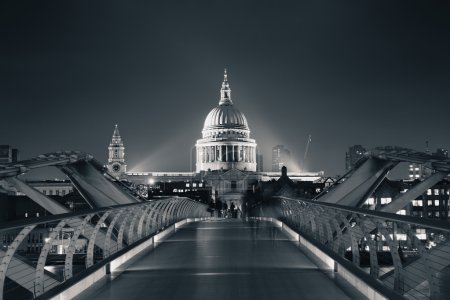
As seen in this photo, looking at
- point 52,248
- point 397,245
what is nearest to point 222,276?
point 52,248

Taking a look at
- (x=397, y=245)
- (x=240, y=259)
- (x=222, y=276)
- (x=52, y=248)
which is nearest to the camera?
(x=397, y=245)

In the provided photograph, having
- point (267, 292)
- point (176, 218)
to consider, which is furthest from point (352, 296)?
point (176, 218)

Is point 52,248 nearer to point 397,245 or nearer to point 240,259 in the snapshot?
point 240,259

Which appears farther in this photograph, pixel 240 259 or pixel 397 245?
pixel 240 259

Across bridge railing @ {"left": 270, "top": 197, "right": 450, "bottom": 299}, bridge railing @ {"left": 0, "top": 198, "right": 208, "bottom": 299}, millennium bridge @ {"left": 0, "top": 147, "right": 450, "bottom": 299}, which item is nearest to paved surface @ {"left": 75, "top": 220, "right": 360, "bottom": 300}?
millennium bridge @ {"left": 0, "top": 147, "right": 450, "bottom": 299}

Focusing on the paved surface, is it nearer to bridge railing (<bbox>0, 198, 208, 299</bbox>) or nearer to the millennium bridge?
the millennium bridge

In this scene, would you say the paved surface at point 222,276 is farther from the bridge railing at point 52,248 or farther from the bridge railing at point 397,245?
the bridge railing at point 397,245

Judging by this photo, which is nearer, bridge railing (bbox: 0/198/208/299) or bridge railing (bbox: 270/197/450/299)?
bridge railing (bbox: 270/197/450/299)

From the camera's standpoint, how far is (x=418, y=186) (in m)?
20.7

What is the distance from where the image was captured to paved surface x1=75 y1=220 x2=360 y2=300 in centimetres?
938

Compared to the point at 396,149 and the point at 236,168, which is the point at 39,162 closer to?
the point at 396,149

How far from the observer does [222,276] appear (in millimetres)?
11086

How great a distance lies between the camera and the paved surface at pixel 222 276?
30.8 feet

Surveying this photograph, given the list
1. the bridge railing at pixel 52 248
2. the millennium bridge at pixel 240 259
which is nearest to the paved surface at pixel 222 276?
the millennium bridge at pixel 240 259
